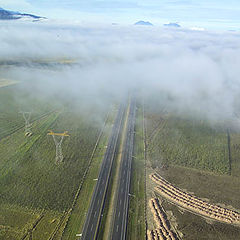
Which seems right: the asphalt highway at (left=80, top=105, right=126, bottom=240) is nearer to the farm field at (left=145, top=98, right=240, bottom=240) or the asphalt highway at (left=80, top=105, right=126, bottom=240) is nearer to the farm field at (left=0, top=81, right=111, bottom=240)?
the farm field at (left=0, top=81, right=111, bottom=240)

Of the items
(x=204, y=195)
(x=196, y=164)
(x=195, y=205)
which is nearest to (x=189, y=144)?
(x=196, y=164)

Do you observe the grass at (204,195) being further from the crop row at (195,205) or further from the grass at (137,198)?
the grass at (137,198)

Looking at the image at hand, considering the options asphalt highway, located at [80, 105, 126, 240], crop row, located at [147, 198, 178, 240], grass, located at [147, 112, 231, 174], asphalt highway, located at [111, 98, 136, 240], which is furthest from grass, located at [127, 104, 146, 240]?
asphalt highway, located at [80, 105, 126, 240]

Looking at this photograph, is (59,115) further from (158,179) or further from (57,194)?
(158,179)

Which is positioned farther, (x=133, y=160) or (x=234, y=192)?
(x=133, y=160)

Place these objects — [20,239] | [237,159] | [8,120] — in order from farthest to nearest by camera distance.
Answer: [8,120], [237,159], [20,239]

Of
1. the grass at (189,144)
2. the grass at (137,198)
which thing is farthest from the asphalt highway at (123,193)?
the grass at (189,144)

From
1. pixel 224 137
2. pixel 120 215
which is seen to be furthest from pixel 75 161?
pixel 224 137
